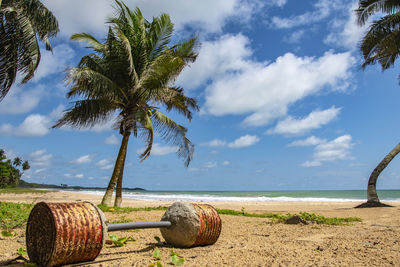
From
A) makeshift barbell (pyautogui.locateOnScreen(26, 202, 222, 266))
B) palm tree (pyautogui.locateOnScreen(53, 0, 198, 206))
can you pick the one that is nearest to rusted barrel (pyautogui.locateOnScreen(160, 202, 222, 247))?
makeshift barbell (pyautogui.locateOnScreen(26, 202, 222, 266))

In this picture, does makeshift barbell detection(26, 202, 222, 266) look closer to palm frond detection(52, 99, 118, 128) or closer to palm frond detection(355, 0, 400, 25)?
palm frond detection(52, 99, 118, 128)

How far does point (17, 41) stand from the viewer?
9.41 metres

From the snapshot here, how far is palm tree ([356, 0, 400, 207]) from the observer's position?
13.0 meters

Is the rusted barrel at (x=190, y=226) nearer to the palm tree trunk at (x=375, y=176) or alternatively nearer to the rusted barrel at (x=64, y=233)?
the rusted barrel at (x=64, y=233)

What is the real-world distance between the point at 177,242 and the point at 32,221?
190 centimetres

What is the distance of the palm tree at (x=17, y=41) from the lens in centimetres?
917

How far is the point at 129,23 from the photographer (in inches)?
467

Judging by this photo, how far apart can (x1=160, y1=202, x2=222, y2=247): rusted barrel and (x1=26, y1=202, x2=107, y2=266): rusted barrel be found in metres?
1.22

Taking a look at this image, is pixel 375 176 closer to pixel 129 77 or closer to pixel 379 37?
pixel 379 37

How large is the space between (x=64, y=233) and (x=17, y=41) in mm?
8757

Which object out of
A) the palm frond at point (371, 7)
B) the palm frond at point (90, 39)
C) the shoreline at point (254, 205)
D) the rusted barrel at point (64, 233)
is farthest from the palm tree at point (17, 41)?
the palm frond at point (371, 7)

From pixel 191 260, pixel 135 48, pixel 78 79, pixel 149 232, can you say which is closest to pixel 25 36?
pixel 78 79

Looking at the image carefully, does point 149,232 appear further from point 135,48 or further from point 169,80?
point 135,48

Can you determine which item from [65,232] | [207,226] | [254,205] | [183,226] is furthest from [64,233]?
[254,205]
